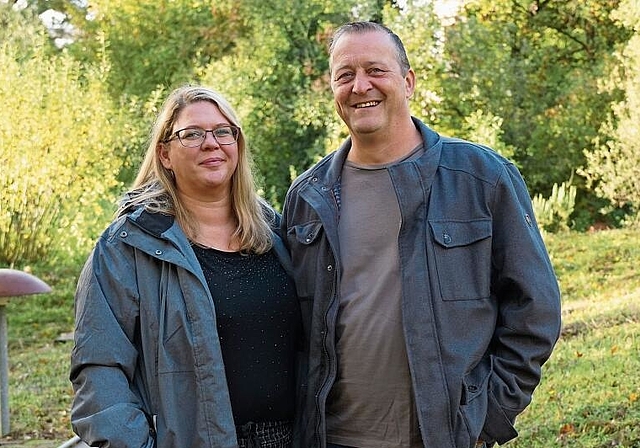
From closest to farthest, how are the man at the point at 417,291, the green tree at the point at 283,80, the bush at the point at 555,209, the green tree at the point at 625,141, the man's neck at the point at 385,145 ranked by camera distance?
1. the man at the point at 417,291
2. the man's neck at the point at 385,145
3. the green tree at the point at 625,141
4. the bush at the point at 555,209
5. the green tree at the point at 283,80

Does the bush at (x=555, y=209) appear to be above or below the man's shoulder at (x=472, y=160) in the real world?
below

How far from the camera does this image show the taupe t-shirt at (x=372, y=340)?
2.91 m

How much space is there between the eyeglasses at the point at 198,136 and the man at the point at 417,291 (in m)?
0.39

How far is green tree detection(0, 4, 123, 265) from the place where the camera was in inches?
503

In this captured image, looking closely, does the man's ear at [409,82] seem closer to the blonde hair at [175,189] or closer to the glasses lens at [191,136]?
the blonde hair at [175,189]

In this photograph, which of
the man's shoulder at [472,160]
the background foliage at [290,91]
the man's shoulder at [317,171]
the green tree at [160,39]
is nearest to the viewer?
the man's shoulder at [472,160]

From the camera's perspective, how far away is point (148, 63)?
1706 cm

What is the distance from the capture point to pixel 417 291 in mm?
2875

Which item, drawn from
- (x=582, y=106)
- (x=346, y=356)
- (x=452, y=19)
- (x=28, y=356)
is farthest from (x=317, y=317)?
(x=582, y=106)

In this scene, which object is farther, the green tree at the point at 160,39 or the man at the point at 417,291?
the green tree at the point at 160,39

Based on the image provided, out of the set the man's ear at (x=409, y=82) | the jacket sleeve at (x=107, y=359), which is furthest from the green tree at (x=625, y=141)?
the jacket sleeve at (x=107, y=359)

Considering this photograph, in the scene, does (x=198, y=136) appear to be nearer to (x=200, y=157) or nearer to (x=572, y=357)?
(x=200, y=157)

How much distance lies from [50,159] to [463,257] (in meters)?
11.0

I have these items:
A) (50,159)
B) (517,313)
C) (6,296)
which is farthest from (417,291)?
(50,159)
